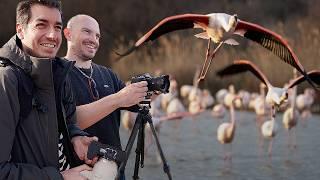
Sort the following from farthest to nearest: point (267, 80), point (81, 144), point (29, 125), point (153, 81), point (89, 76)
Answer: point (267, 80), point (89, 76), point (153, 81), point (81, 144), point (29, 125)

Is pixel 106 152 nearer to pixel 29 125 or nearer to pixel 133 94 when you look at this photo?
pixel 29 125

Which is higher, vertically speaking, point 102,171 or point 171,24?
point 171,24

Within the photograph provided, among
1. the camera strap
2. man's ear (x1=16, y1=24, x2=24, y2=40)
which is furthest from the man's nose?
the camera strap

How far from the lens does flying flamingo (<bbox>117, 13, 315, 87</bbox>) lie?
147 inches

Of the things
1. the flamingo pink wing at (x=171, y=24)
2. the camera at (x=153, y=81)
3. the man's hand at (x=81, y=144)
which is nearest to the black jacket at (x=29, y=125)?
the man's hand at (x=81, y=144)

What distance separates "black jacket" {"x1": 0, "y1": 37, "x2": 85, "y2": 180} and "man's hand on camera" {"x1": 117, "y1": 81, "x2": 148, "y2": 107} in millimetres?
400

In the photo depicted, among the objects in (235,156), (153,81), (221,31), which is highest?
(221,31)

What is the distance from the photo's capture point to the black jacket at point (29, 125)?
5.57ft

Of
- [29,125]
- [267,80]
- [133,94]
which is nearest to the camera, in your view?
[29,125]

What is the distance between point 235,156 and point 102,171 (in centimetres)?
614

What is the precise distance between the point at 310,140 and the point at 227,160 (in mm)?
2315

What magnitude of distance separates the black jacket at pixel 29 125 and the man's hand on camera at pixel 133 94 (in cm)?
40

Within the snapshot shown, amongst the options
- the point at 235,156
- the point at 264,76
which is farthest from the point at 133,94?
the point at 235,156

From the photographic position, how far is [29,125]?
177cm
